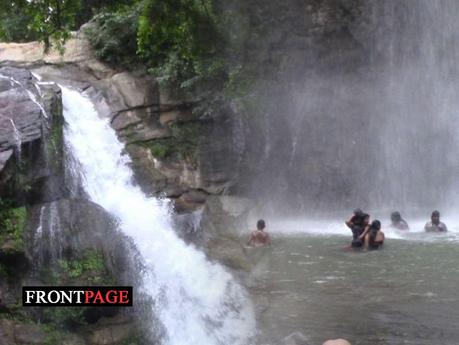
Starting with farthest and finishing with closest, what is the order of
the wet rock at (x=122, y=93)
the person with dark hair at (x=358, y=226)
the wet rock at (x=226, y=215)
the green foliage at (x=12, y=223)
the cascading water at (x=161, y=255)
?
the wet rock at (x=122, y=93) < the wet rock at (x=226, y=215) < the person with dark hair at (x=358, y=226) < the green foliage at (x=12, y=223) < the cascading water at (x=161, y=255)

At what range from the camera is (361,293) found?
9266 millimetres

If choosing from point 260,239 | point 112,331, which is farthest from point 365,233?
point 112,331

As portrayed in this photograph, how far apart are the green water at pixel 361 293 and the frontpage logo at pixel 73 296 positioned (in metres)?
2.08

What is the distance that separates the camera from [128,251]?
968 centimetres

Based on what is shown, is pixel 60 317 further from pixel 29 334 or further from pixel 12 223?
pixel 12 223

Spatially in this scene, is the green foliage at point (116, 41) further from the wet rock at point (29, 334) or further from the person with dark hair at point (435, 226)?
the wet rock at point (29, 334)

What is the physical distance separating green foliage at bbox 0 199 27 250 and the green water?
369 cm

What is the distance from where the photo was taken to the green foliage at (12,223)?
8.57 meters

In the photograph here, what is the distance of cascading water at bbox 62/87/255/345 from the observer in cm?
847

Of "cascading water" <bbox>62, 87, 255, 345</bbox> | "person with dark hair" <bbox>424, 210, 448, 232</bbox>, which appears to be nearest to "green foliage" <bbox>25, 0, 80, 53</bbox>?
"cascading water" <bbox>62, 87, 255, 345</bbox>

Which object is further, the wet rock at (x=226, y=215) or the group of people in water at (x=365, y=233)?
the wet rock at (x=226, y=215)

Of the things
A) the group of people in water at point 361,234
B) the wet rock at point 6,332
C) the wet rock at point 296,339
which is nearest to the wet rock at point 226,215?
the group of people in water at point 361,234

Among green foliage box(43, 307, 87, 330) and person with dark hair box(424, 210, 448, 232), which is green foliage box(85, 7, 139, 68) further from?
green foliage box(43, 307, 87, 330)

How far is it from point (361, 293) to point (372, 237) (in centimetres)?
341
